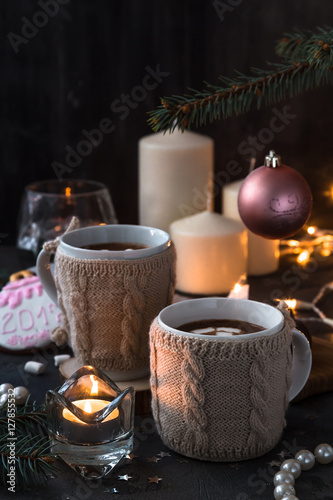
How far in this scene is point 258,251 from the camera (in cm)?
116

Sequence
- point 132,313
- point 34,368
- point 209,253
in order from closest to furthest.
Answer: point 132,313, point 34,368, point 209,253

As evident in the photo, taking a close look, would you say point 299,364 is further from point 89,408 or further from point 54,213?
point 54,213

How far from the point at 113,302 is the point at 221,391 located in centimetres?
15

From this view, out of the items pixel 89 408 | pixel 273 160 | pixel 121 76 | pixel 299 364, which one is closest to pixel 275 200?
pixel 273 160

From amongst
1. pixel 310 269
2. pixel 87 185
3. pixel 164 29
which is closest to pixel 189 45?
pixel 164 29

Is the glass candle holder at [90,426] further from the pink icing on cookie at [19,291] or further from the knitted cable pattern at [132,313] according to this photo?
the pink icing on cookie at [19,291]

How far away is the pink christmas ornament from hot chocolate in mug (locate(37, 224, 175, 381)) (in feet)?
0.32

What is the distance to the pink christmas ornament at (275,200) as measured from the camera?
0.75 meters

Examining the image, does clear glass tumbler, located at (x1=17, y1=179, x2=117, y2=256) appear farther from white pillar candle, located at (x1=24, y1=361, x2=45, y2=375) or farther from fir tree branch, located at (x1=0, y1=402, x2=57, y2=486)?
fir tree branch, located at (x1=0, y1=402, x2=57, y2=486)

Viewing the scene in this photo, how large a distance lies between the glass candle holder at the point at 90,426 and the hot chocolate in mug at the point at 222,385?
38 mm

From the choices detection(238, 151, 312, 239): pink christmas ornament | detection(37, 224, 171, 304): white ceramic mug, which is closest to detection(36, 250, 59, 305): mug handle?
detection(37, 224, 171, 304): white ceramic mug

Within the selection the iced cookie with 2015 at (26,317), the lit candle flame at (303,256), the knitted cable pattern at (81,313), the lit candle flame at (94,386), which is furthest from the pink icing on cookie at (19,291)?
the lit candle flame at (303,256)

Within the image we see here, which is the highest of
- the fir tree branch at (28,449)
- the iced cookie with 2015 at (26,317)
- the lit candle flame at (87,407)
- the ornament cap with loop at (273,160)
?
the ornament cap with loop at (273,160)

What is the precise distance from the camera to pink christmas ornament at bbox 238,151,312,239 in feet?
2.47
